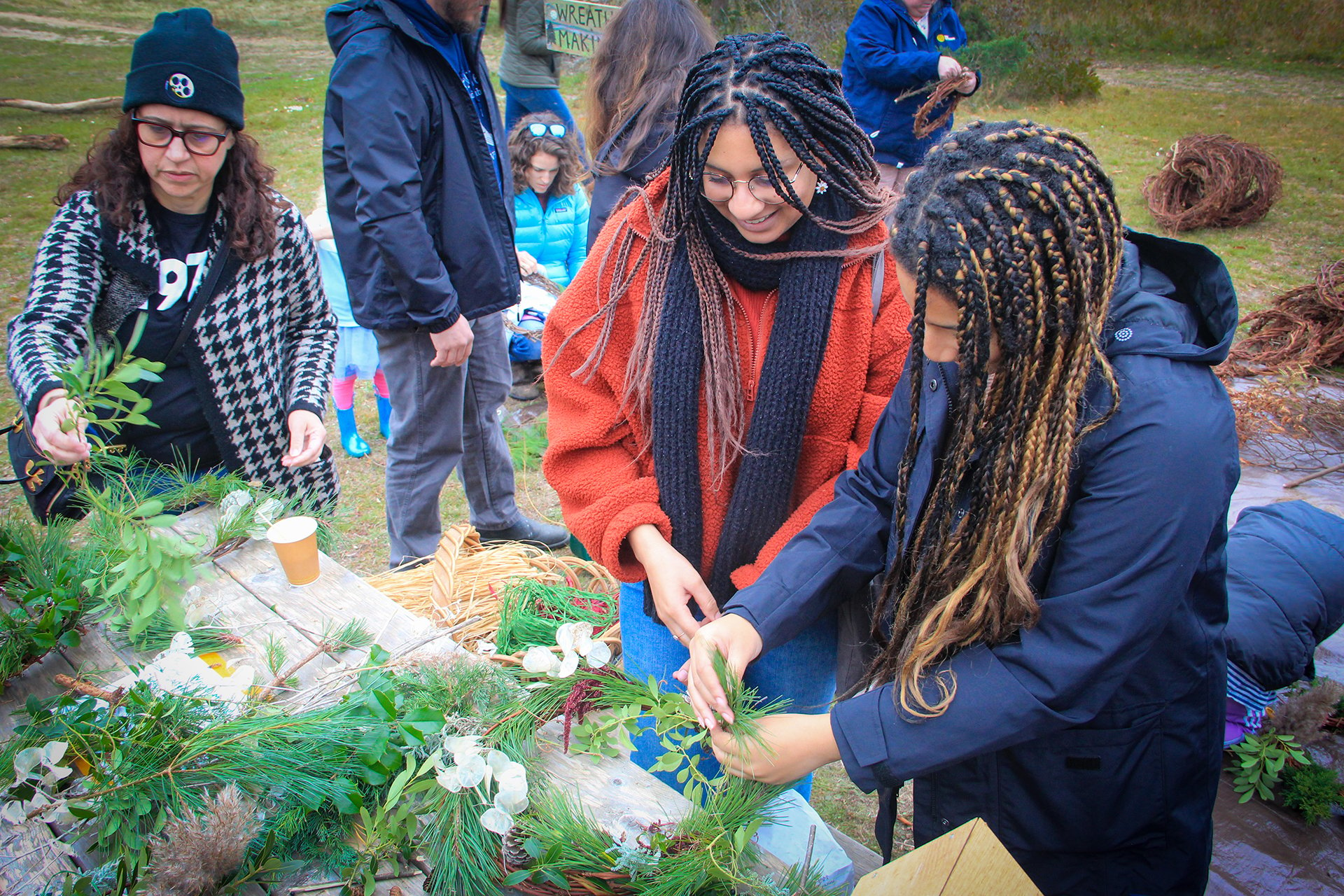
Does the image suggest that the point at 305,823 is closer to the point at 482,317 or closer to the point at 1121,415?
the point at 1121,415

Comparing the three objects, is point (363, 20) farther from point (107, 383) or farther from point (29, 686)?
point (29, 686)

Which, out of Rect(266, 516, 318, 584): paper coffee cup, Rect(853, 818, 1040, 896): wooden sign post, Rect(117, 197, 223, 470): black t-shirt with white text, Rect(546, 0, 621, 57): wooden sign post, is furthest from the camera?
Rect(546, 0, 621, 57): wooden sign post

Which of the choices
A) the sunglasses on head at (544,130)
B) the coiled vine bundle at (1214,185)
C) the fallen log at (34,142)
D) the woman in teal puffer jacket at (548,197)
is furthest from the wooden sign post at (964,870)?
the fallen log at (34,142)

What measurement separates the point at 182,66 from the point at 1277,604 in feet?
10.1

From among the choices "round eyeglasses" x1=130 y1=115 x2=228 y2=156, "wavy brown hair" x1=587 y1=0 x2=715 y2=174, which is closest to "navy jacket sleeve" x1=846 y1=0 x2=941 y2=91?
"wavy brown hair" x1=587 y1=0 x2=715 y2=174

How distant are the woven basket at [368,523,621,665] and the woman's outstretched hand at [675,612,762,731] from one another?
581 mm

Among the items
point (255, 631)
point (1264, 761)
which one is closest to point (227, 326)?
point (255, 631)

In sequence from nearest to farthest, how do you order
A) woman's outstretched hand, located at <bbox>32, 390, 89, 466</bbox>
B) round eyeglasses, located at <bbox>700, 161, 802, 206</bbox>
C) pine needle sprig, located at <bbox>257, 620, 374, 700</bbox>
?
round eyeglasses, located at <bbox>700, 161, 802, 206</bbox> < pine needle sprig, located at <bbox>257, 620, 374, 700</bbox> < woman's outstretched hand, located at <bbox>32, 390, 89, 466</bbox>

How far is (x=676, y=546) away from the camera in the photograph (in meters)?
1.58

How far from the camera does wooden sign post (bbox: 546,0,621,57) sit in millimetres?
3998

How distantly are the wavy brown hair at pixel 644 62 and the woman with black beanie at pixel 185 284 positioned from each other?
1054 mm

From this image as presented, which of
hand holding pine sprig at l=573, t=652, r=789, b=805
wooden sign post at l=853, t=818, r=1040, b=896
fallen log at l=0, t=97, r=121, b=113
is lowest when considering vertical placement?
hand holding pine sprig at l=573, t=652, r=789, b=805

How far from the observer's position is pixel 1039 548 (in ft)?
3.52

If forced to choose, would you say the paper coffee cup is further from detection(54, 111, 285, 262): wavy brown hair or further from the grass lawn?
detection(54, 111, 285, 262): wavy brown hair
